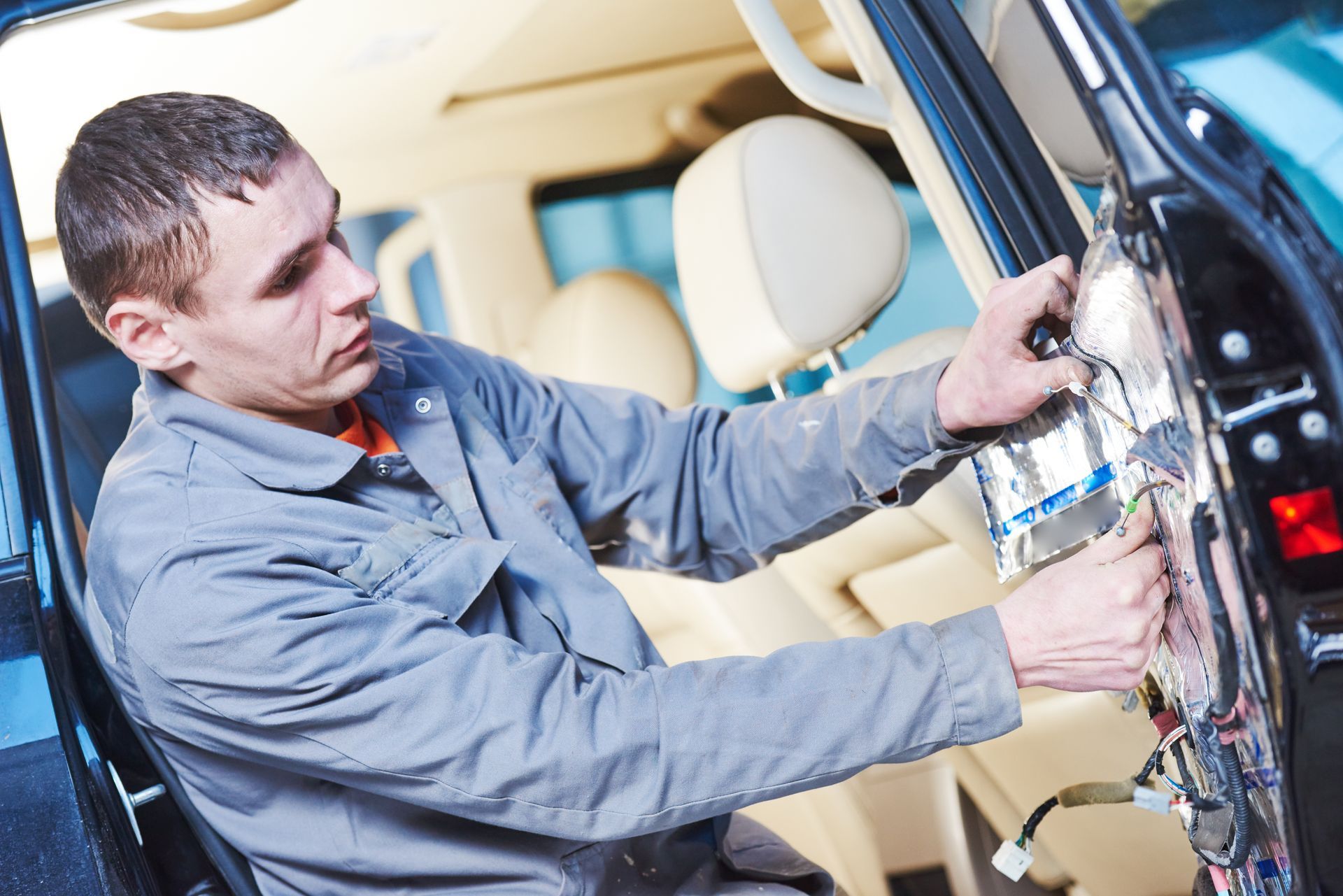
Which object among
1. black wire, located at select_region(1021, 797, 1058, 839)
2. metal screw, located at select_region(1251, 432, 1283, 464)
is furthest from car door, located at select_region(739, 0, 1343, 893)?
black wire, located at select_region(1021, 797, 1058, 839)

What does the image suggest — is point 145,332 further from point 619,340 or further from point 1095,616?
point 619,340

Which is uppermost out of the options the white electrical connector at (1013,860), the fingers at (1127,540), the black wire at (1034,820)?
the fingers at (1127,540)

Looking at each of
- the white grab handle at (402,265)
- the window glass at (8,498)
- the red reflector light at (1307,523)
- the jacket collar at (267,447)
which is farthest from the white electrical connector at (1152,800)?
the white grab handle at (402,265)

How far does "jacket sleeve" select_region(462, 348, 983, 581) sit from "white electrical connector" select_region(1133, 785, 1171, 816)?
1.44 feet

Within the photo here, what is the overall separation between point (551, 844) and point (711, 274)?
3.03ft

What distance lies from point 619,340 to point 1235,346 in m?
1.54

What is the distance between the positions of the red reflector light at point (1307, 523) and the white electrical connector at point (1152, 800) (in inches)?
11.2

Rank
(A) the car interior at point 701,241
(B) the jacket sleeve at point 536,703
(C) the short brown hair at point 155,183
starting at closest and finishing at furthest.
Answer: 1. (B) the jacket sleeve at point 536,703
2. (C) the short brown hair at point 155,183
3. (A) the car interior at point 701,241

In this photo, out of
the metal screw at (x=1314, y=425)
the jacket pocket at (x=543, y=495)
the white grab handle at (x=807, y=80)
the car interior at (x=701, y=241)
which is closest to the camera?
A: the metal screw at (x=1314, y=425)

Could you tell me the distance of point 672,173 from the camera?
267 cm

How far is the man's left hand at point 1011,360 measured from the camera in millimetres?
1141

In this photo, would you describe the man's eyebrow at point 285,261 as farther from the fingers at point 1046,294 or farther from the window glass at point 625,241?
the window glass at point 625,241

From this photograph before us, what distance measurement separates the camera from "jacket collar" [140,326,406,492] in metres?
1.23

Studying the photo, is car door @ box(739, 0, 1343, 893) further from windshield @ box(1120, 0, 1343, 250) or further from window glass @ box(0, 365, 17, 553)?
window glass @ box(0, 365, 17, 553)
